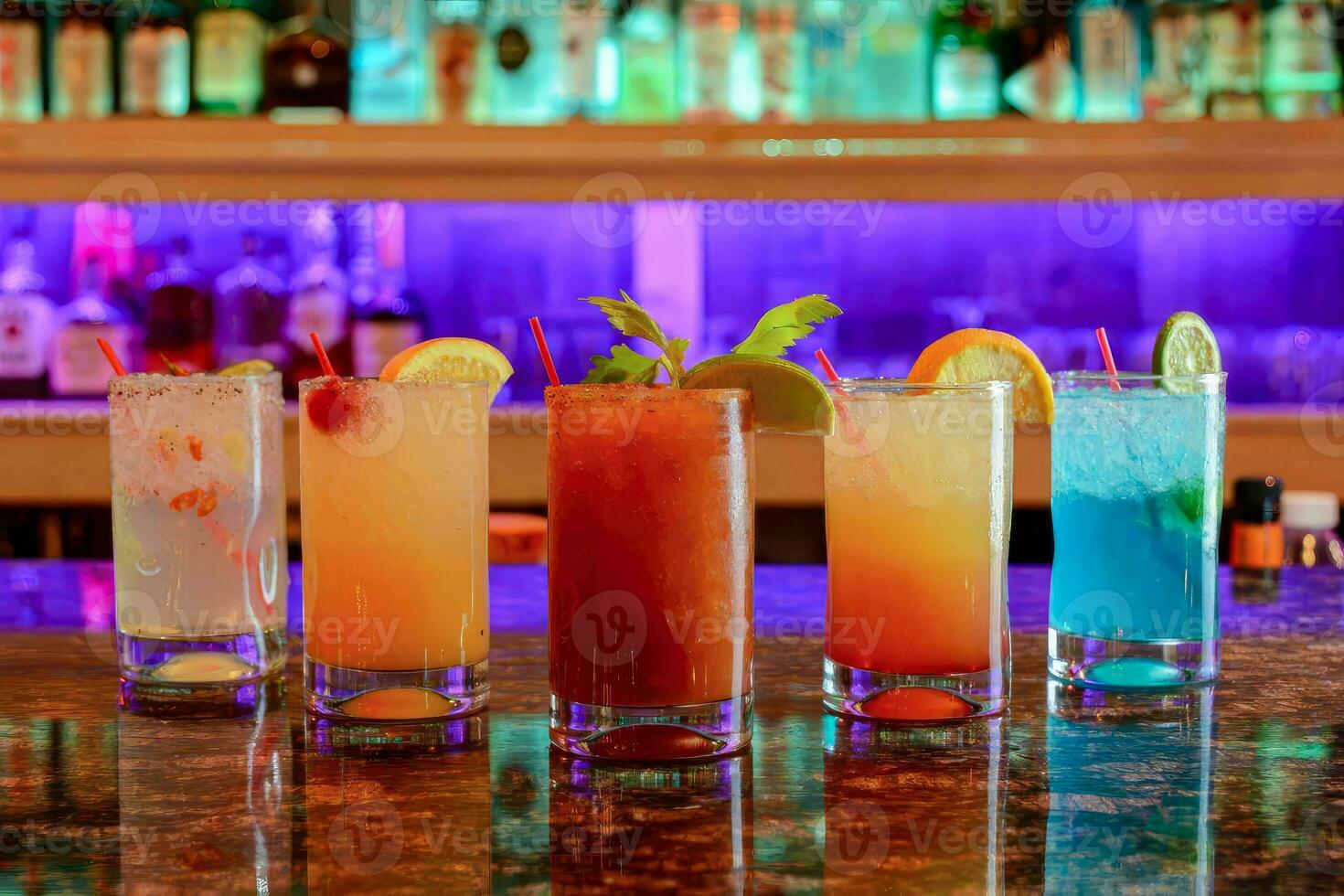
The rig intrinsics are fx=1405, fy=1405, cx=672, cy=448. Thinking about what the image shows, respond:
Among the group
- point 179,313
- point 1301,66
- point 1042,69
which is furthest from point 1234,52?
point 179,313

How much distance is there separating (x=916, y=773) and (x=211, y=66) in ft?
7.40

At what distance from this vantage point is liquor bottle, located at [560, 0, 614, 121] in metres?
2.54

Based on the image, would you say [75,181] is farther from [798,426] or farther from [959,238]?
[798,426]

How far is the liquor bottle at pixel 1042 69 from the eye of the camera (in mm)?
2529

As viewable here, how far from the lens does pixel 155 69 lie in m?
2.54

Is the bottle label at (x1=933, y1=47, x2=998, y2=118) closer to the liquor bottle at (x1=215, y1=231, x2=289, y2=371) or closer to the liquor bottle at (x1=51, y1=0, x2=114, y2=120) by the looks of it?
the liquor bottle at (x1=215, y1=231, x2=289, y2=371)

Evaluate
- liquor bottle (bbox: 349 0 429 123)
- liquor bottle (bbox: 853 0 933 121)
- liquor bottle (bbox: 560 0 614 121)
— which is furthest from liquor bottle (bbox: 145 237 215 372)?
liquor bottle (bbox: 853 0 933 121)

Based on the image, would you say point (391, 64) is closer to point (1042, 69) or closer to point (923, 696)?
point (1042, 69)

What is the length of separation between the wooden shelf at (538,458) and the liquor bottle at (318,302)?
214 mm

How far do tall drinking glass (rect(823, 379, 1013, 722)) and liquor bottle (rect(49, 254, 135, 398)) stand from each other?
6.58 feet

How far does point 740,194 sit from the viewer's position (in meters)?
2.45

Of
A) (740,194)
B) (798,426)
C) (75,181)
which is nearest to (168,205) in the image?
(75,181)

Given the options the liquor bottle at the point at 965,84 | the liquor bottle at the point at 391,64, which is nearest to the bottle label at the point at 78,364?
the liquor bottle at the point at 391,64

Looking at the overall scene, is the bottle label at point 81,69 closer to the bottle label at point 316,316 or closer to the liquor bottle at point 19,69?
the liquor bottle at point 19,69
